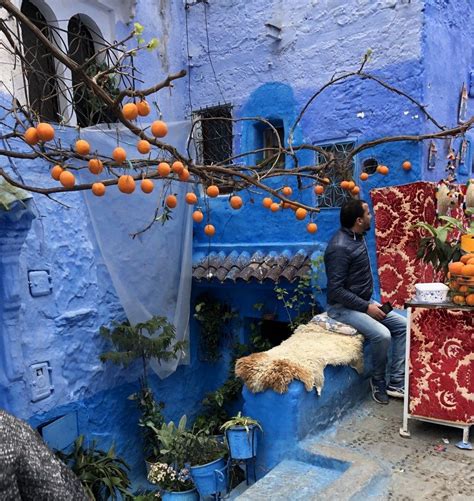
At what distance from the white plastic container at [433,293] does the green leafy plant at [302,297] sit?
159 cm

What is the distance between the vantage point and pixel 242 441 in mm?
3320

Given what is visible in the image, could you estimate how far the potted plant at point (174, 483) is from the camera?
3879mm

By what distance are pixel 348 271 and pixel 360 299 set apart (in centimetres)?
26

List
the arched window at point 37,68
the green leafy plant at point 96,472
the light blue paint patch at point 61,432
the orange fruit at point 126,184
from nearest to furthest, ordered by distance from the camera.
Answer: the orange fruit at point 126,184, the green leafy plant at point 96,472, the light blue paint patch at point 61,432, the arched window at point 37,68

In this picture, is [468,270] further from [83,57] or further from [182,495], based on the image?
[83,57]

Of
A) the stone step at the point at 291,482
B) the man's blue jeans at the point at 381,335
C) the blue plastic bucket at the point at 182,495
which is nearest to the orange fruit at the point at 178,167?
the stone step at the point at 291,482

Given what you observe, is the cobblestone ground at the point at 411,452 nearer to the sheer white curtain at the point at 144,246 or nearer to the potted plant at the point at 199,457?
the potted plant at the point at 199,457

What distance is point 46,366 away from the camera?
4508 mm

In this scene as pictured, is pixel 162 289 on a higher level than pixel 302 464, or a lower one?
higher

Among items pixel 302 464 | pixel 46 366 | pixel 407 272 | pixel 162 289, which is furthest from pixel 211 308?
pixel 302 464

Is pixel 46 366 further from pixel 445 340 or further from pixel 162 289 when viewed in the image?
pixel 445 340

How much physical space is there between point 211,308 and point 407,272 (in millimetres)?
2686

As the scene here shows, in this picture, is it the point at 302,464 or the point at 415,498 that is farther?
the point at 302,464

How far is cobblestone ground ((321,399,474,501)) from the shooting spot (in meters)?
2.76
